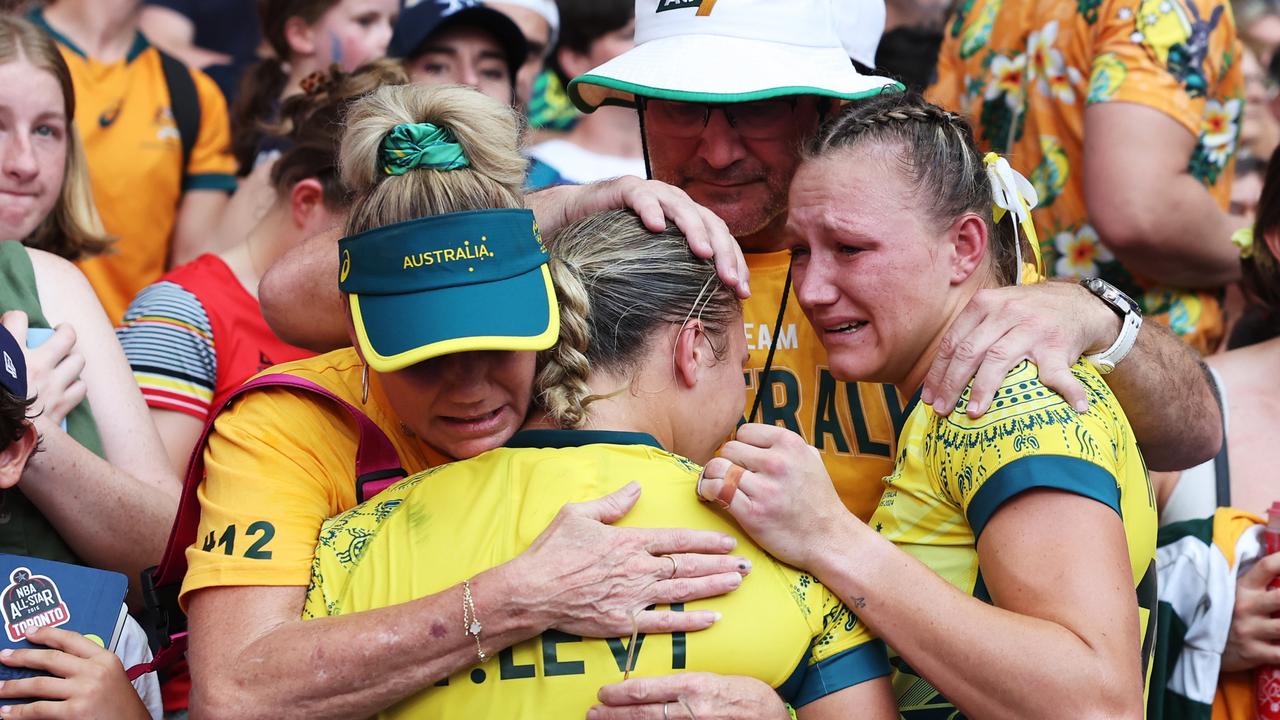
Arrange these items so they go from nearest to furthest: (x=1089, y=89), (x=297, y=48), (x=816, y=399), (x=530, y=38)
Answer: (x=816, y=399)
(x=1089, y=89)
(x=297, y=48)
(x=530, y=38)

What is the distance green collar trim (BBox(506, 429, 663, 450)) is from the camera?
2.09 metres

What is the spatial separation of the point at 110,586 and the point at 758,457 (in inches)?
46.0

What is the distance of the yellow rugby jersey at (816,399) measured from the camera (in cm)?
273

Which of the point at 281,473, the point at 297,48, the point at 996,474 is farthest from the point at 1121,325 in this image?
the point at 297,48

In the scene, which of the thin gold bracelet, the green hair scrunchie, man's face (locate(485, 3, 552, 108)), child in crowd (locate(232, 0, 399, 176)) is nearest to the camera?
the thin gold bracelet

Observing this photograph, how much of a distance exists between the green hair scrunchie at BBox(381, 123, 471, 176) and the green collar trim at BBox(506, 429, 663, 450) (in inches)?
17.9

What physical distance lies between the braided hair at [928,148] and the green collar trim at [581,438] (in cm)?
73

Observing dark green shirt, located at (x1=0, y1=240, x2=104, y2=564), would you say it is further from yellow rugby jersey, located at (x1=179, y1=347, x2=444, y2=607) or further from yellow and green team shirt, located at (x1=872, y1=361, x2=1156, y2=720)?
yellow and green team shirt, located at (x1=872, y1=361, x2=1156, y2=720)

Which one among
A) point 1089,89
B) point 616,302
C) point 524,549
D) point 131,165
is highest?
point 616,302

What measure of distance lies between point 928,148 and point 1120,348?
517mm

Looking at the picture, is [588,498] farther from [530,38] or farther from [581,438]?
[530,38]

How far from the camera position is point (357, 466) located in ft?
7.54

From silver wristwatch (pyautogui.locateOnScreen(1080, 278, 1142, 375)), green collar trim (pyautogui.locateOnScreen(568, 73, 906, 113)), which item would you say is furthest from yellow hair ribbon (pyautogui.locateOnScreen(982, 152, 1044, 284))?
green collar trim (pyautogui.locateOnScreen(568, 73, 906, 113))

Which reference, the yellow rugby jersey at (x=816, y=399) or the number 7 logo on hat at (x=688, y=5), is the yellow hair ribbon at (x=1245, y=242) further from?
the number 7 logo on hat at (x=688, y=5)
